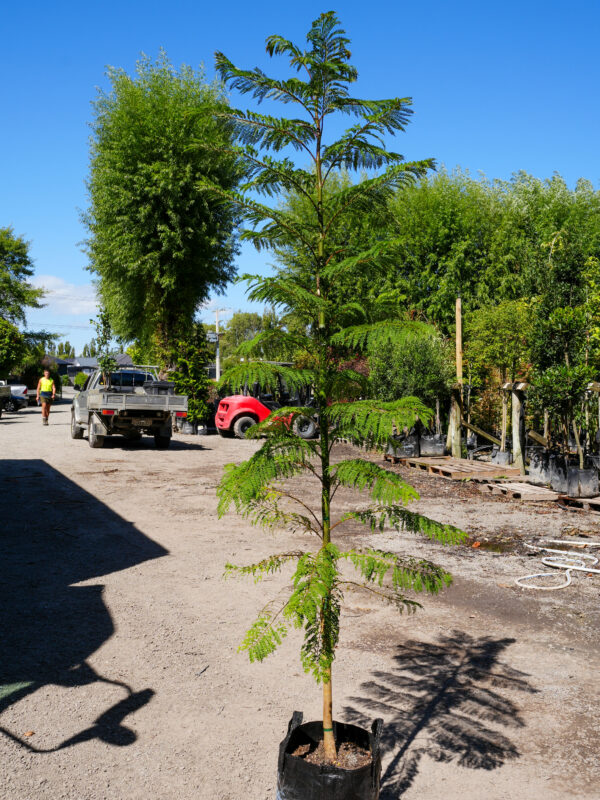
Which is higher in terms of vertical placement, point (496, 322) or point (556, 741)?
point (496, 322)

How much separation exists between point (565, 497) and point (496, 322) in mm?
6866

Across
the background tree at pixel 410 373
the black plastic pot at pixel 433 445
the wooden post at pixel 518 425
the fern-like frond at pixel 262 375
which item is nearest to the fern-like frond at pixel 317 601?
the fern-like frond at pixel 262 375

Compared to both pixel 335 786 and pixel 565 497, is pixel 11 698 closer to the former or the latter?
pixel 335 786

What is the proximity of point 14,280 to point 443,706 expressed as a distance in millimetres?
48048

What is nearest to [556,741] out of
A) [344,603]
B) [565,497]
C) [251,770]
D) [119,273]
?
[251,770]

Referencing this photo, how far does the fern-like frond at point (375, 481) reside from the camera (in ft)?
7.44

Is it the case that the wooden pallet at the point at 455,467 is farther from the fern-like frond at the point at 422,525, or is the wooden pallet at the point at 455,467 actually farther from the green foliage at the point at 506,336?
the fern-like frond at the point at 422,525

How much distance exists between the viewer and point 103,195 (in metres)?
22.4

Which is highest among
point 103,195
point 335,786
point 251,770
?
point 103,195

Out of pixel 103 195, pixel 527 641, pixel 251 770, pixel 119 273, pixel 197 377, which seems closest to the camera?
pixel 251 770

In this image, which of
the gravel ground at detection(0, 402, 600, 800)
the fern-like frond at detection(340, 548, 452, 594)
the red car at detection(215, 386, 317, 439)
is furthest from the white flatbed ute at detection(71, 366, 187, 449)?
the fern-like frond at detection(340, 548, 452, 594)

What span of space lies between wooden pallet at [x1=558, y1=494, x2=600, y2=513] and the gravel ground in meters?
2.33

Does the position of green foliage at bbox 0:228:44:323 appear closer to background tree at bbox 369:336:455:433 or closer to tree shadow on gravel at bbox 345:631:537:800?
background tree at bbox 369:336:455:433

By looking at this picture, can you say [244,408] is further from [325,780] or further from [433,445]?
[325,780]
